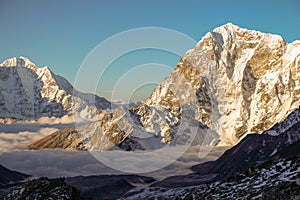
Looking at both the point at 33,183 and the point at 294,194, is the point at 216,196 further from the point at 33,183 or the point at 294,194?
the point at 33,183

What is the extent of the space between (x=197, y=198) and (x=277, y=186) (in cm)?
1226

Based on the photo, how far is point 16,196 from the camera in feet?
195

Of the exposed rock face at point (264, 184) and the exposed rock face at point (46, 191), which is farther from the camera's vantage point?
the exposed rock face at point (46, 191)

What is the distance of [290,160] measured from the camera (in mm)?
37750

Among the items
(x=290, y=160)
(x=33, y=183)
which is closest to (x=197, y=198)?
(x=290, y=160)

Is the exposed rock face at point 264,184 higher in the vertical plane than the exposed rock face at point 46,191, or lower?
higher

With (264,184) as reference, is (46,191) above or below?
below

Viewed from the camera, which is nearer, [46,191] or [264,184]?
[264,184]

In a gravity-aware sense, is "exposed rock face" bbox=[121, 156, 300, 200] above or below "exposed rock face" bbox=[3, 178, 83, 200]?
above

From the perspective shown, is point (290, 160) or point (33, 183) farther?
point (33, 183)

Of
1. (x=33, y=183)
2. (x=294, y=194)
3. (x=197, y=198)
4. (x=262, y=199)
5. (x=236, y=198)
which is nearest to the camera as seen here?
(x=294, y=194)

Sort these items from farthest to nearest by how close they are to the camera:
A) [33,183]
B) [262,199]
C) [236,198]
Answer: [33,183] → [236,198] → [262,199]

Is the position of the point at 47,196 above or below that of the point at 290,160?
below

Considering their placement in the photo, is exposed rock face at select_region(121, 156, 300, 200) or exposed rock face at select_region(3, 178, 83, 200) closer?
exposed rock face at select_region(121, 156, 300, 200)
